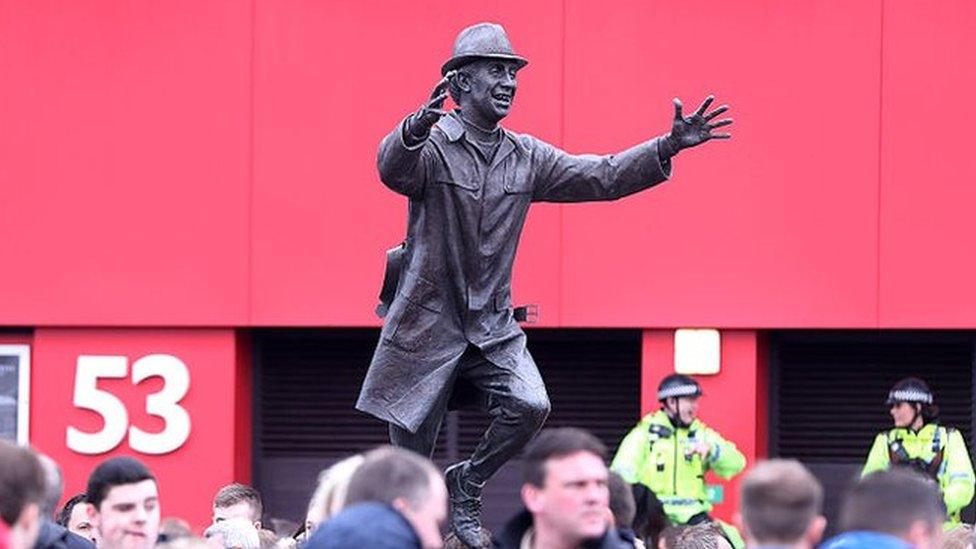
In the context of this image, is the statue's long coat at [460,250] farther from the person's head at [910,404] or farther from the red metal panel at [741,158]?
the red metal panel at [741,158]

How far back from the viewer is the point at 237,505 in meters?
12.9

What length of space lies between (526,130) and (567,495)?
33.7 feet

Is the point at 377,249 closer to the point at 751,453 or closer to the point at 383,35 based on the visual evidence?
the point at 383,35

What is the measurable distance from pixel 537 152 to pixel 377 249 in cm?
747

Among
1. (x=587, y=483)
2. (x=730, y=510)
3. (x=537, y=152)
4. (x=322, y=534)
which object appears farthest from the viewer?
(x=730, y=510)

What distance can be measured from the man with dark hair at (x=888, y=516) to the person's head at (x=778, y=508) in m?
0.14

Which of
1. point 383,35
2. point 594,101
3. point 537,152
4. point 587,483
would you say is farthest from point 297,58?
point 587,483

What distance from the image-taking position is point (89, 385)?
18.8 m

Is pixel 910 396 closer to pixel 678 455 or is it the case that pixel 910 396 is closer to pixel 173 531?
pixel 678 455

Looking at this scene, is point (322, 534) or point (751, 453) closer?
point (322, 534)

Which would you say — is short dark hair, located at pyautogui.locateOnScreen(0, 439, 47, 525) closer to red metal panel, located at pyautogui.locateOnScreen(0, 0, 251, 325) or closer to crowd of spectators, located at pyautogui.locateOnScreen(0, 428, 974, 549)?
crowd of spectators, located at pyautogui.locateOnScreen(0, 428, 974, 549)

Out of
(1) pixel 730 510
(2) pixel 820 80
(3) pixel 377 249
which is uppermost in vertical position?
(2) pixel 820 80

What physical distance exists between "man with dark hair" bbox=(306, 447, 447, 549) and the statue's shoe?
3236 millimetres

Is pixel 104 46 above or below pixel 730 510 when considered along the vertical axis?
above
